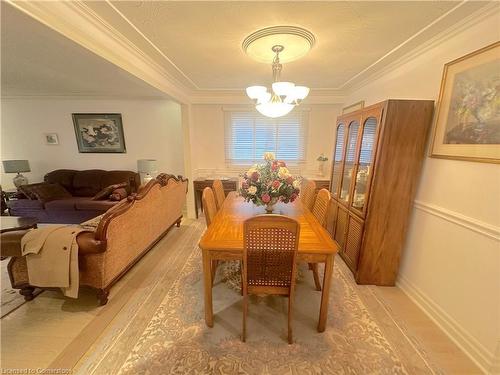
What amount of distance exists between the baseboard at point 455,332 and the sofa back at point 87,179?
497cm

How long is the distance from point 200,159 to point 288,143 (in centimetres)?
199

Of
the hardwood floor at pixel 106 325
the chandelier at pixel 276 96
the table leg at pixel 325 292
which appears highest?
the chandelier at pixel 276 96

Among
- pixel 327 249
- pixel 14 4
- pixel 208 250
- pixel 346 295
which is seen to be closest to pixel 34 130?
pixel 14 4

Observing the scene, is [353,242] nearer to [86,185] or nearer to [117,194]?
[117,194]

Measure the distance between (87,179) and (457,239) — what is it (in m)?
5.90

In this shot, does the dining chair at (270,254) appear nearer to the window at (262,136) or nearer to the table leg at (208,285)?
the table leg at (208,285)

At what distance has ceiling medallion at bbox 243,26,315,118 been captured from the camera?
5.72 ft

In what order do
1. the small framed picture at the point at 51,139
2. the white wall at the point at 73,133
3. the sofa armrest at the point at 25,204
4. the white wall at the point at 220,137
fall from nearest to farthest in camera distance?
the sofa armrest at the point at 25,204 → the white wall at the point at 220,137 → the white wall at the point at 73,133 → the small framed picture at the point at 51,139

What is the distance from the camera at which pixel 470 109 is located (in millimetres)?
1538

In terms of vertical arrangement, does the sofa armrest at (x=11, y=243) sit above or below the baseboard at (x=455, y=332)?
above

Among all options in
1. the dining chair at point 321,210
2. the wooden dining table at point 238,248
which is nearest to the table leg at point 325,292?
the wooden dining table at point 238,248

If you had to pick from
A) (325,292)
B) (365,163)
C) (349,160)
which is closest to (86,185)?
(325,292)

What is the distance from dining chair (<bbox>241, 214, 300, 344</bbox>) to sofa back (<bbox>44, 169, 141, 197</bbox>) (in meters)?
3.90

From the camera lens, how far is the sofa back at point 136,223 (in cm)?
187
